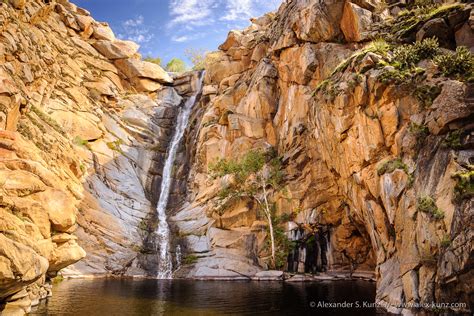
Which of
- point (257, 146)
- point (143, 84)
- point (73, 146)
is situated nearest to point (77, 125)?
point (73, 146)

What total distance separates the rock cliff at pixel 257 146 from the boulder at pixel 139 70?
1.44 feet

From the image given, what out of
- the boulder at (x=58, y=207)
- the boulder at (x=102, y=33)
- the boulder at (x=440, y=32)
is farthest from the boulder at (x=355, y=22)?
the boulder at (x=102, y=33)

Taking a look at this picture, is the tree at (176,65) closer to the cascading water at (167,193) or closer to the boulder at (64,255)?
the cascading water at (167,193)

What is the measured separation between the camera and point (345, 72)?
3045 centimetres

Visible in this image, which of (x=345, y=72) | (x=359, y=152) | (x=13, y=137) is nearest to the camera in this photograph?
(x=13, y=137)

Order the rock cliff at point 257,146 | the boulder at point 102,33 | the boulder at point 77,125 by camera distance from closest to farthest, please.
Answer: the rock cliff at point 257,146
the boulder at point 77,125
the boulder at point 102,33

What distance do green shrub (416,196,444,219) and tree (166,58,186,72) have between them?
92662 mm

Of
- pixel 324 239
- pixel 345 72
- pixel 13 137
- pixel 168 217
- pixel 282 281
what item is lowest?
pixel 282 281

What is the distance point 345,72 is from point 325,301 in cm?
1883

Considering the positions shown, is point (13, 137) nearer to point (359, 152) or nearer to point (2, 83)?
point (2, 83)

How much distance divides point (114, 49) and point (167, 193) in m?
34.2

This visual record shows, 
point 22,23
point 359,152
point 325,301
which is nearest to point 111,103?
point 22,23

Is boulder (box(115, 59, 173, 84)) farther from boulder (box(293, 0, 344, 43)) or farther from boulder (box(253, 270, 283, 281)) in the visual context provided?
boulder (box(253, 270, 283, 281))

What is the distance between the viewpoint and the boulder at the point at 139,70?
7069 centimetres
